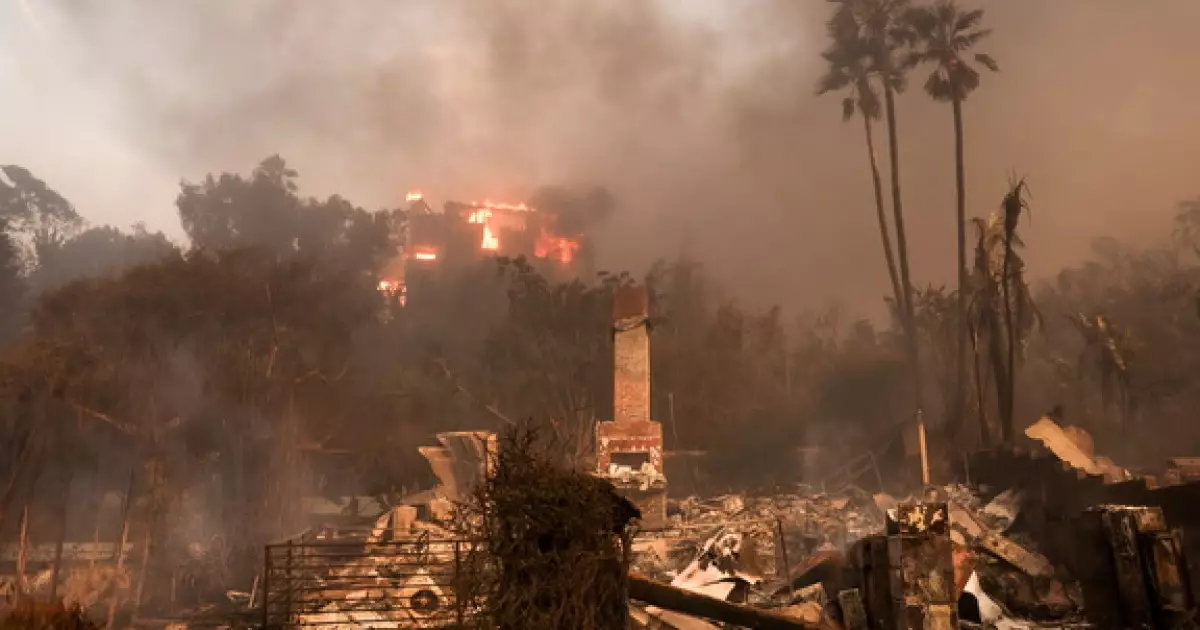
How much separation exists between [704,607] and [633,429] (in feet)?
51.8

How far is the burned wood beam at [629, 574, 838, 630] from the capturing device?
851 centimetres

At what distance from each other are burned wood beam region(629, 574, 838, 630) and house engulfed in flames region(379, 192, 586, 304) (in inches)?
Result: 2495

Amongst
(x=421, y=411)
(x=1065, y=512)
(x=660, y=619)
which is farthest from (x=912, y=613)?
(x=421, y=411)

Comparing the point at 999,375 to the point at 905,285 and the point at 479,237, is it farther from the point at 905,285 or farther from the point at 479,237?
the point at 479,237

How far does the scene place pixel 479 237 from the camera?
76.8 meters

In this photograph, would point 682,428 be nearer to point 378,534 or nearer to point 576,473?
point 378,534

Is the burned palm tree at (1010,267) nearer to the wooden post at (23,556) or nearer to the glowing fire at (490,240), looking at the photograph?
the wooden post at (23,556)

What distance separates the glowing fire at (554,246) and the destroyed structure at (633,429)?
51072 mm

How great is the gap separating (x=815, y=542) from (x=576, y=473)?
14606 millimetres

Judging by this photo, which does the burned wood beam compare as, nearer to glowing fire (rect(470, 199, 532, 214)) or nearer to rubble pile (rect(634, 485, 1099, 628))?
rubble pile (rect(634, 485, 1099, 628))

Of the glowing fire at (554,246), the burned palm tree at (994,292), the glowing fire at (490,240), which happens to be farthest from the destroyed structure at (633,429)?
the glowing fire at (490,240)

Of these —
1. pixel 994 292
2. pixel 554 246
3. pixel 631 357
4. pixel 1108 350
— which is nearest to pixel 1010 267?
pixel 994 292

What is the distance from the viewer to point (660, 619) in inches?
399

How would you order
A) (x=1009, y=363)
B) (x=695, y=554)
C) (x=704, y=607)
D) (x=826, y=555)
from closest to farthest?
(x=704, y=607)
(x=826, y=555)
(x=695, y=554)
(x=1009, y=363)
